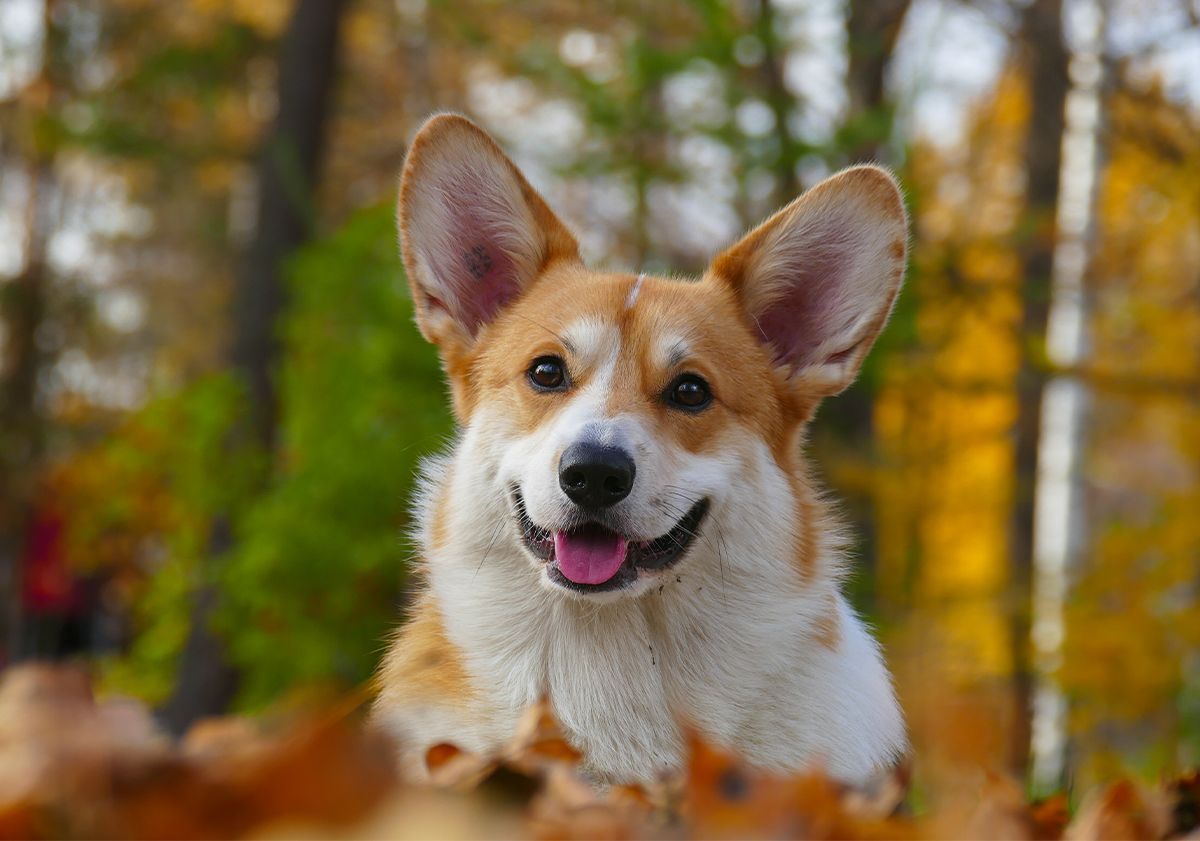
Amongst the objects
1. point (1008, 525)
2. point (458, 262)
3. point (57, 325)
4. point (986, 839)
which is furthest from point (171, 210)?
point (986, 839)

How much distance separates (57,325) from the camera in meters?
18.5

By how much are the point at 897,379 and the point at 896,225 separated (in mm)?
5433

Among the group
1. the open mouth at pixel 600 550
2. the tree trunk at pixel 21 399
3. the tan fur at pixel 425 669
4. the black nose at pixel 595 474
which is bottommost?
the tree trunk at pixel 21 399

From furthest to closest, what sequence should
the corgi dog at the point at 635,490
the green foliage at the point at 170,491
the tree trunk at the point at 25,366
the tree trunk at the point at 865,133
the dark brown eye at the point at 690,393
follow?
the tree trunk at the point at 25,366, the green foliage at the point at 170,491, the tree trunk at the point at 865,133, the dark brown eye at the point at 690,393, the corgi dog at the point at 635,490

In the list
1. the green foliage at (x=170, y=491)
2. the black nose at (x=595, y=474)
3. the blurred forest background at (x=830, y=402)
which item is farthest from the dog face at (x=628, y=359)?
the green foliage at (x=170, y=491)

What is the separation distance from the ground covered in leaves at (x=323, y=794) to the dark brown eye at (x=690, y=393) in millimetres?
2093

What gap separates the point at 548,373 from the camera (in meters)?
3.74

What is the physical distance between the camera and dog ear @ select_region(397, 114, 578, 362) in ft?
12.8

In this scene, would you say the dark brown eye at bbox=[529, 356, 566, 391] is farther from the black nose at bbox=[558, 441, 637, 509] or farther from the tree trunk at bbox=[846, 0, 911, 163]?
the tree trunk at bbox=[846, 0, 911, 163]

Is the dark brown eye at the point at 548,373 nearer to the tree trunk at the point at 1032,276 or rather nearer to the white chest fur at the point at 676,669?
the white chest fur at the point at 676,669

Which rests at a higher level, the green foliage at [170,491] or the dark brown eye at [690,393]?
the dark brown eye at [690,393]

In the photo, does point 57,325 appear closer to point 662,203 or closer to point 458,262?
point 662,203

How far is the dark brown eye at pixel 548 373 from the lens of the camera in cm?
371

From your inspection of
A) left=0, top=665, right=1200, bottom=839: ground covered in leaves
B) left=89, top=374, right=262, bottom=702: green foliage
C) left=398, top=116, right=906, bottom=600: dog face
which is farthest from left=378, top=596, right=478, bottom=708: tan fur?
left=89, top=374, right=262, bottom=702: green foliage
